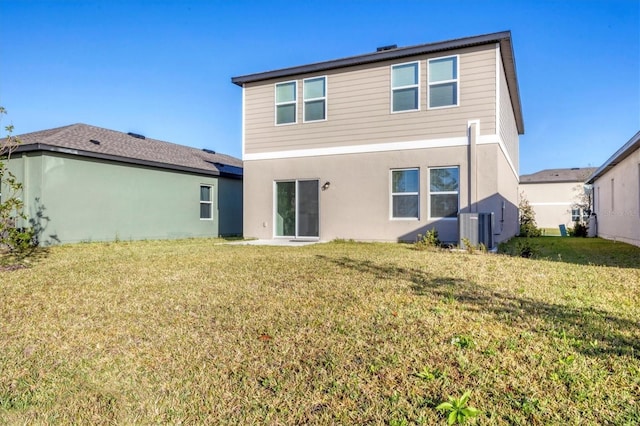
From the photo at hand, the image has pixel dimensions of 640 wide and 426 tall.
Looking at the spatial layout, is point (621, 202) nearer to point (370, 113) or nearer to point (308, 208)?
point (370, 113)

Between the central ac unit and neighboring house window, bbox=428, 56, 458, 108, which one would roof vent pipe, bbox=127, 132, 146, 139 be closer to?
neighboring house window, bbox=428, 56, 458, 108

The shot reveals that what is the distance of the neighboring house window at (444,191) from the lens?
10377 millimetres

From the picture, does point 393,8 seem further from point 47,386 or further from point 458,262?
point 47,386

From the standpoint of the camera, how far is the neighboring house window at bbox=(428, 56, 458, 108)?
1041cm

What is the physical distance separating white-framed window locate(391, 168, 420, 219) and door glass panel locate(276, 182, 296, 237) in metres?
3.20

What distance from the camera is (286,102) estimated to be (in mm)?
12383

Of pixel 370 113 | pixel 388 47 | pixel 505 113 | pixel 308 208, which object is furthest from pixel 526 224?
pixel 308 208

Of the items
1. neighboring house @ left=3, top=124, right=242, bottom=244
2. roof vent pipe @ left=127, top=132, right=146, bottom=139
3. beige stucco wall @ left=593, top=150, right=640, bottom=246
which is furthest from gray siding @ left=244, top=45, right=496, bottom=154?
roof vent pipe @ left=127, top=132, right=146, bottom=139

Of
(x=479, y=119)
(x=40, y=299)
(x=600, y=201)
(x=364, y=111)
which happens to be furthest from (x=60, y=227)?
(x=600, y=201)

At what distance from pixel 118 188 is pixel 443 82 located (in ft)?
34.2

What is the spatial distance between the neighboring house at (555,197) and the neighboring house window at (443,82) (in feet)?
78.9

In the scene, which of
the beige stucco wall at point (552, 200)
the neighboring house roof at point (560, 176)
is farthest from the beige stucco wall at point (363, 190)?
the neighboring house roof at point (560, 176)

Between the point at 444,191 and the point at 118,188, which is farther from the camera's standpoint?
the point at 118,188

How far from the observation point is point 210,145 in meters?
22.8
